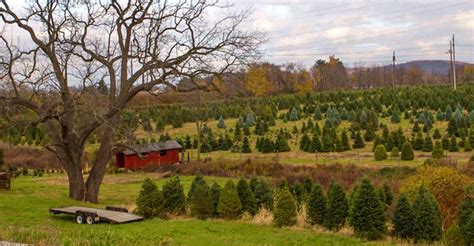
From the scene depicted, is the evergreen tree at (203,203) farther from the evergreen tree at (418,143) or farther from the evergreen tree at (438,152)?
the evergreen tree at (418,143)

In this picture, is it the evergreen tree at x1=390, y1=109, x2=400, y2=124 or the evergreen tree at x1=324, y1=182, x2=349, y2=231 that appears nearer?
the evergreen tree at x1=324, y1=182, x2=349, y2=231

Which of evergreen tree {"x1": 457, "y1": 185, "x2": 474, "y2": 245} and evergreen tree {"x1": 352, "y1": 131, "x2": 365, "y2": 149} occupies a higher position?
evergreen tree {"x1": 352, "y1": 131, "x2": 365, "y2": 149}

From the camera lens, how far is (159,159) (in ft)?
141

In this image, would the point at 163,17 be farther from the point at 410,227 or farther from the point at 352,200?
the point at 410,227

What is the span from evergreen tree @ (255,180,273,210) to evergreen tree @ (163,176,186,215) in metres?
2.51

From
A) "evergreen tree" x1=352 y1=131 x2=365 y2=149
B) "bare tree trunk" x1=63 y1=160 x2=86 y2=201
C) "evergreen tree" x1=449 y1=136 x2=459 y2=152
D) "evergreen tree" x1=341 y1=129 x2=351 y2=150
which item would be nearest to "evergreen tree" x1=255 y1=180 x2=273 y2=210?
"bare tree trunk" x1=63 y1=160 x2=86 y2=201

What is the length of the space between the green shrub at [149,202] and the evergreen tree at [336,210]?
5540mm

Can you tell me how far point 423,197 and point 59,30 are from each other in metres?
14.1

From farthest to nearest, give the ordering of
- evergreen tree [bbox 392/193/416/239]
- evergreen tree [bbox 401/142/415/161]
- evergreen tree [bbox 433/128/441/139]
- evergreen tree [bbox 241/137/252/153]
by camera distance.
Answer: evergreen tree [bbox 241/137/252/153] → evergreen tree [bbox 433/128/441/139] → evergreen tree [bbox 401/142/415/161] → evergreen tree [bbox 392/193/416/239]

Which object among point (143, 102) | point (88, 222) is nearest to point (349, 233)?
point (88, 222)

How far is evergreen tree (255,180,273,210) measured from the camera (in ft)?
60.1

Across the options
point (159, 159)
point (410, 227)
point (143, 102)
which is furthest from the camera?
point (143, 102)

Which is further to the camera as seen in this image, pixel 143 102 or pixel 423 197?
pixel 143 102

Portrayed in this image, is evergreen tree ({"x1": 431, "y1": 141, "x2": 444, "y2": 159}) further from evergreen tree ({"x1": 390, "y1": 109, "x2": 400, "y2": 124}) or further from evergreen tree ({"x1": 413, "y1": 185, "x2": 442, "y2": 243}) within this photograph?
evergreen tree ({"x1": 413, "y1": 185, "x2": 442, "y2": 243})
